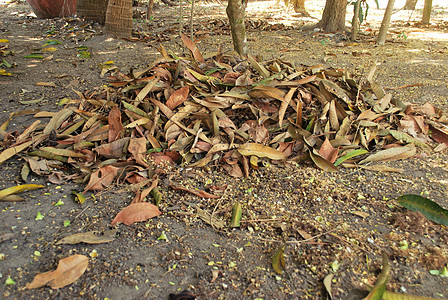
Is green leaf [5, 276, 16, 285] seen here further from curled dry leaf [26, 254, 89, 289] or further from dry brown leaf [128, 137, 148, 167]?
dry brown leaf [128, 137, 148, 167]

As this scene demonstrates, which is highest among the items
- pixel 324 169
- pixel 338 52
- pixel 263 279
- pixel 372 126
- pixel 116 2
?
pixel 116 2

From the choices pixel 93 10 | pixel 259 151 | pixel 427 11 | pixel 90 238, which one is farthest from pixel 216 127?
pixel 427 11

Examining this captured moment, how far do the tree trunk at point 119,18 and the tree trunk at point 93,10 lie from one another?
83 centimetres

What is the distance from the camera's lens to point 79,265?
1.32 m

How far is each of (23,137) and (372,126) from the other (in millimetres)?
2165

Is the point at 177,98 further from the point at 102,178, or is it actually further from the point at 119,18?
the point at 119,18

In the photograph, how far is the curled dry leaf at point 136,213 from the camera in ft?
5.14

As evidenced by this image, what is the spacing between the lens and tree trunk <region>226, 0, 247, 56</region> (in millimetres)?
3039

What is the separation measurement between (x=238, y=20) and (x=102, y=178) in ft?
6.42

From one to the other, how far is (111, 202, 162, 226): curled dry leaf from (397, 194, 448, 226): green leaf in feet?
3.72

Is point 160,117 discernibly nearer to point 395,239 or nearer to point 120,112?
point 120,112

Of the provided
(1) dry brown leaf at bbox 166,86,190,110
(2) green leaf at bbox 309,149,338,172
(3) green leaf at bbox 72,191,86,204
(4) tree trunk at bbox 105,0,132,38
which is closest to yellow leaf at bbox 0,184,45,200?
(3) green leaf at bbox 72,191,86,204

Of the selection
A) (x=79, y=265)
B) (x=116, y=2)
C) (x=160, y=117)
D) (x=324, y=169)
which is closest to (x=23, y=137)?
(x=160, y=117)

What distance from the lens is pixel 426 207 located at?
1597 millimetres
